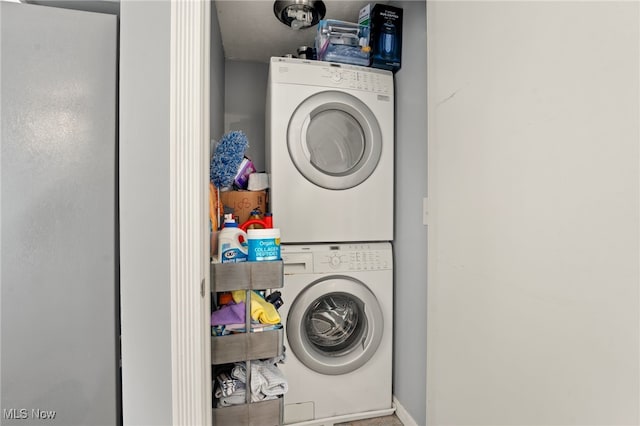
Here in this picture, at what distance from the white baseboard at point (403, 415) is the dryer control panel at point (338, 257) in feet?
2.36

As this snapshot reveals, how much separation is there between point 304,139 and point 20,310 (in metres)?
1.26

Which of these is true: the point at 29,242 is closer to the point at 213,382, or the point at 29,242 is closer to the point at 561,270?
the point at 213,382

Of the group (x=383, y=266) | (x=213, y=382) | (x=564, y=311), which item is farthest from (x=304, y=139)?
(x=564, y=311)

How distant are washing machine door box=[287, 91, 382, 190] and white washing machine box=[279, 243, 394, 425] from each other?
382mm

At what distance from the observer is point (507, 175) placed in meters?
0.82

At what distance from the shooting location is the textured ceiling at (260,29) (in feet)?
5.41

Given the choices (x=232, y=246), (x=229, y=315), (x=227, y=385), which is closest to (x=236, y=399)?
(x=227, y=385)

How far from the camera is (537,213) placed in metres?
0.74

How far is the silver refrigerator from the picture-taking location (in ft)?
3.19

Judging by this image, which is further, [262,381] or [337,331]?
[337,331]

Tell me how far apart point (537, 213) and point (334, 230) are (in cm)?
100

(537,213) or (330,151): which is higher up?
(330,151)

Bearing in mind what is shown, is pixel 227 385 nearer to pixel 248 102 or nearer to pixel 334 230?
pixel 334 230

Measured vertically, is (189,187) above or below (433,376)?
above
